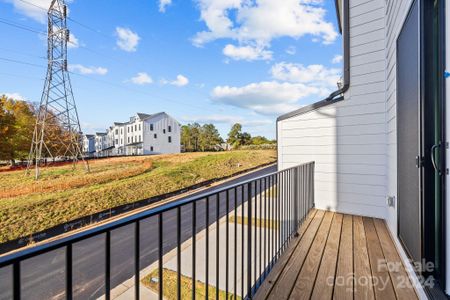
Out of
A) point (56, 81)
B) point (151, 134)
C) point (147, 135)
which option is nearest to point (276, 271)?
point (56, 81)

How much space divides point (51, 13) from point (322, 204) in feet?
50.2

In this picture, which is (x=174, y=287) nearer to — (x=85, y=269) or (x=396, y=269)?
(x=85, y=269)

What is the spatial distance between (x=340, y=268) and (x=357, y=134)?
6.49ft

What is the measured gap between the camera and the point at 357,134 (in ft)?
→ 9.89

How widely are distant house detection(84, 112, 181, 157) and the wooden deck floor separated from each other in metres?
26.3

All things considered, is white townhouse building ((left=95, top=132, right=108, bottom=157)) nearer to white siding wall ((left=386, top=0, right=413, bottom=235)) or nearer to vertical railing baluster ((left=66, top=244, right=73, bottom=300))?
white siding wall ((left=386, top=0, right=413, bottom=235))

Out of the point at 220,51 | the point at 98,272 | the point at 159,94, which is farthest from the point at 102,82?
the point at 98,272

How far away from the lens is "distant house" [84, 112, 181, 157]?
26.5m

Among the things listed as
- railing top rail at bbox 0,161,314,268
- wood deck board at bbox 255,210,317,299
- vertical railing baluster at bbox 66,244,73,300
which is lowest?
wood deck board at bbox 255,210,317,299

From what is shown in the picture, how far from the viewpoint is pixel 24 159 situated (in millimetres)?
16734

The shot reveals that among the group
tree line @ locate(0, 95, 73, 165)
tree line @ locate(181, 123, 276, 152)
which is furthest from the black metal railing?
tree line @ locate(181, 123, 276, 152)

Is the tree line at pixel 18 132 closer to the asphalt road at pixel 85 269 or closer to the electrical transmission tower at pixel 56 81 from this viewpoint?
the electrical transmission tower at pixel 56 81

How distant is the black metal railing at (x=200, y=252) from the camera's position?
2.97 feet

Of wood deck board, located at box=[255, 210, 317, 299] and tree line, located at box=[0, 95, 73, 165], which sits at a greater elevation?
tree line, located at box=[0, 95, 73, 165]
